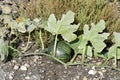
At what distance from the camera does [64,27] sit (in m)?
3.36

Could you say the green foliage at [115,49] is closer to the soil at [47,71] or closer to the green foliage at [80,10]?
the soil at [47,71]

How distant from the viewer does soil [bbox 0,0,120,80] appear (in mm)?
3268

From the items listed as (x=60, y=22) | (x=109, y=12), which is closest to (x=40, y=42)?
(x=60, y=22)

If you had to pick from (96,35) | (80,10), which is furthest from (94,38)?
(80,10)

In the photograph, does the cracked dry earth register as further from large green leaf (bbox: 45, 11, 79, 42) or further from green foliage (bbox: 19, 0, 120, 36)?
green foliage (bbox: 19, 0, 120, 36)

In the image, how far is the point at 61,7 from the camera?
362 cm

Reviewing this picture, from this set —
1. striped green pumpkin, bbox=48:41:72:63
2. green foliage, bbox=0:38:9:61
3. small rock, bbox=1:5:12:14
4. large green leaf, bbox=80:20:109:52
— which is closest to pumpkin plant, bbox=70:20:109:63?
large green leaf, bbox=80:20:109:52

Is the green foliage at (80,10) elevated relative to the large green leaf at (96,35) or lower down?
elevated

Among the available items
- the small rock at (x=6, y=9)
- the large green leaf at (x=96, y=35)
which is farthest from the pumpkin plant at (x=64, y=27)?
the small rock at (x=6, y=9)

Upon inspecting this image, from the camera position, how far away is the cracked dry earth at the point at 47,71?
3268mm

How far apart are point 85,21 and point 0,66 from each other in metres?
0.92

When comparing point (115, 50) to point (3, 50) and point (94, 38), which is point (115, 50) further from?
point (3, 50)

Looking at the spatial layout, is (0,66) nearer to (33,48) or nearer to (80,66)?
(33,48)

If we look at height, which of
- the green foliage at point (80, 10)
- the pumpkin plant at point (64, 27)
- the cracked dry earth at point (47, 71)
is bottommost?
the cracked dry earth at point (47, 71)
